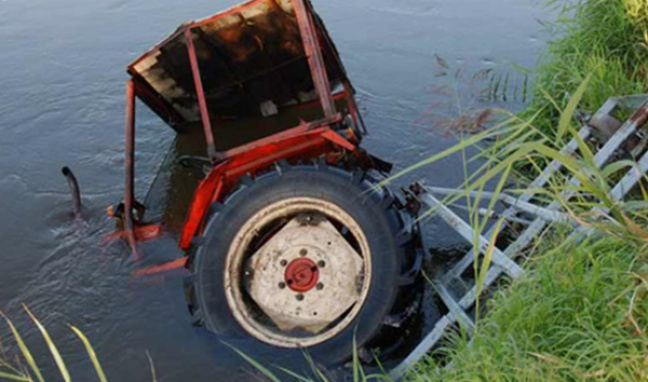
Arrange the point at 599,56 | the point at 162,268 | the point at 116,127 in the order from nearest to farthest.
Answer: the point at 162,268 < the point at 599,56 < the point at 116,127

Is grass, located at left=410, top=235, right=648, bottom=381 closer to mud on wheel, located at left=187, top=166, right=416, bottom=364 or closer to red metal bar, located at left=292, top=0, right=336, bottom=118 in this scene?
mud on wheel, located at left=187, top=166, right=416, bottom=364

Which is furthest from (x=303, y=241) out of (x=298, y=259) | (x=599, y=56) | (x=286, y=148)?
(x=599, y=56)

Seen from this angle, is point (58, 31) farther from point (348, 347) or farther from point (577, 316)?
point (577, 316)

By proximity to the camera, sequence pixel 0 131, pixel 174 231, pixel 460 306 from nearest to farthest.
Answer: pixel 460 306
pixel 174 231
pixel 0 131

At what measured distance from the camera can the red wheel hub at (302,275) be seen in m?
4.26

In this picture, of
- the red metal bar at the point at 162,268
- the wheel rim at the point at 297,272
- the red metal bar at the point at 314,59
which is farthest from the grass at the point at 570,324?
the red metal bar at the point at 162,268

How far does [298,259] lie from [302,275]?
0.36 feet

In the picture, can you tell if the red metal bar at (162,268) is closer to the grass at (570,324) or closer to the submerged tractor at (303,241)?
the submerged tractor at (303,241)

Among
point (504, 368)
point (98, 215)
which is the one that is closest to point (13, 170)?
point (98, 215)

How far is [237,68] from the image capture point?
239 inches

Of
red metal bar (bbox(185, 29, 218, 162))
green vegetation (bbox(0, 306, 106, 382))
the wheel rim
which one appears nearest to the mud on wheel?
the wheel rim

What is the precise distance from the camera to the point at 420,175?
650 centimetres

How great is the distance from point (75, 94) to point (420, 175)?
16.5 ft

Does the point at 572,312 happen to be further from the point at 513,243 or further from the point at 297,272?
the point at 297,272
